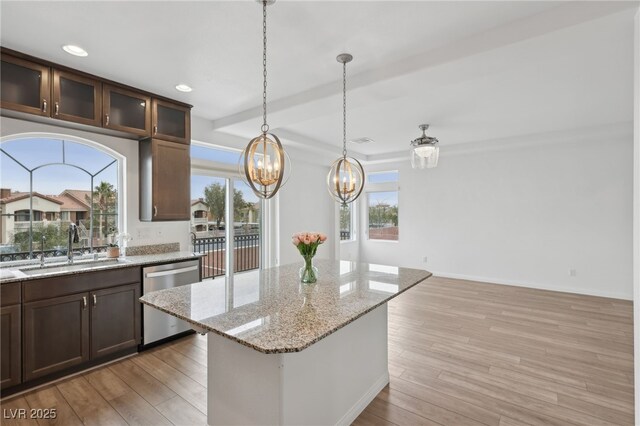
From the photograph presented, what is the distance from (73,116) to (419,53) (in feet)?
10.3

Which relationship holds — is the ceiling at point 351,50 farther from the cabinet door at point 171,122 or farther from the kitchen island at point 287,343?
the kitchen island at point 287,343

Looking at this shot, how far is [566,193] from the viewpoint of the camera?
5.27 m

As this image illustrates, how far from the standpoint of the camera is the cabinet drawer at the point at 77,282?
249 cm

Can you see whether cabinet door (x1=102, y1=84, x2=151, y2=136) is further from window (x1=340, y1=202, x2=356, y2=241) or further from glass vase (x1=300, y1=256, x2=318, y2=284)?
window (x1=340, y1=202, x2=356, y2=241)

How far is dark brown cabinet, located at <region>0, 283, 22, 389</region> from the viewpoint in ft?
7.65

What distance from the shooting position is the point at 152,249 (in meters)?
3.79

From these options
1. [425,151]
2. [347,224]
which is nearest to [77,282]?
[425,151]

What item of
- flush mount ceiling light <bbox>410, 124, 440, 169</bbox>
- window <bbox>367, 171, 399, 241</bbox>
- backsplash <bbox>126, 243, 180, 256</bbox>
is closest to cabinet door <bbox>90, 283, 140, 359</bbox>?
backsplash <bbox>126, 243, 180, 256</bbox>

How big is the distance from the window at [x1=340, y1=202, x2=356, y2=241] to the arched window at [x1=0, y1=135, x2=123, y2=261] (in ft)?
16.9

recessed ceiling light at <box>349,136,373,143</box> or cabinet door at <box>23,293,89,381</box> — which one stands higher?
recessed ceiling light at <box>349,136,373,143</box>

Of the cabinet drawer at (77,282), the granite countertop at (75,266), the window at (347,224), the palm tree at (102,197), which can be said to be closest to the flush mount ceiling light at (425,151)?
the granite countertop at (75,266)

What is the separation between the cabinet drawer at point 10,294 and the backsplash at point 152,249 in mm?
1189

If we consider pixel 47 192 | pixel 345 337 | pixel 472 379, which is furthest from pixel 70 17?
pixel 472 379

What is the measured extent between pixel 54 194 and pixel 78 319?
1.35 m
